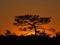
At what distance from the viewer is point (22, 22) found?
3080 cm

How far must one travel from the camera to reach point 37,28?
94.0 feet
